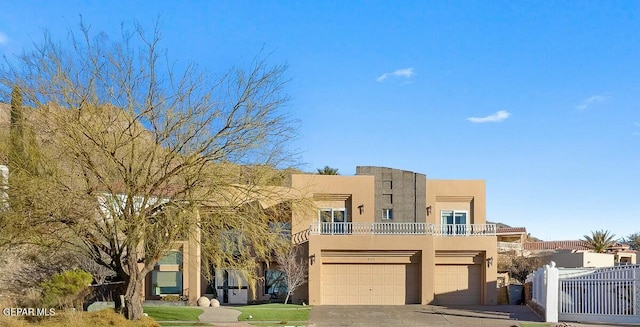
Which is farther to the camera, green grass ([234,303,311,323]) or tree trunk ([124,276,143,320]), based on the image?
green grass ([234,303,311,323])

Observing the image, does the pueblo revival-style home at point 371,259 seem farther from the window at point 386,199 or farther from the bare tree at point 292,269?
the bare tree at point 292,269

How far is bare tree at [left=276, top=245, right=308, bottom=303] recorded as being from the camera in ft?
89.8

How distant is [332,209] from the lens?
1202 inches

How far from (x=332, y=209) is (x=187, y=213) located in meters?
15.4

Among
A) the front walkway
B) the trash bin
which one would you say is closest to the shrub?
the front walkway

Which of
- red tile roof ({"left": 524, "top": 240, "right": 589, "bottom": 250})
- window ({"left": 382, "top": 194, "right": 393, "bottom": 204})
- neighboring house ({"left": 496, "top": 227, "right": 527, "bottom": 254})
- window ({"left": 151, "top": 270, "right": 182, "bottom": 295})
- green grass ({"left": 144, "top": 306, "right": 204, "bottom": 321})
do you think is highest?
window ({"left": 382, "top": 194, "right": 393, "bottom": 204})

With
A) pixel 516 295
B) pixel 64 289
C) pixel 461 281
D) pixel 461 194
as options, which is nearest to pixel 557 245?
pixel 461 194

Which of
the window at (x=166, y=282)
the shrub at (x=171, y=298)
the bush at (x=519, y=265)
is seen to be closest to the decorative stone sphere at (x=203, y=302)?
the shrub at (x=171, y=298)

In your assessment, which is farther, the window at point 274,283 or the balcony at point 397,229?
the window at point 274,283

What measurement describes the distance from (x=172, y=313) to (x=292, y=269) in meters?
6.35

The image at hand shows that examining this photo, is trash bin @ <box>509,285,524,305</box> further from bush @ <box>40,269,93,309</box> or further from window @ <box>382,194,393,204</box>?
bush @ <box>40,269,93,309</box>

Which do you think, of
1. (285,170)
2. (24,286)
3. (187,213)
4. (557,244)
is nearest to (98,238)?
(187,213)

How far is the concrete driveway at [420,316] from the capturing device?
21.8m

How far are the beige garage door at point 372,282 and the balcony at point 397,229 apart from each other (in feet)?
5.26
